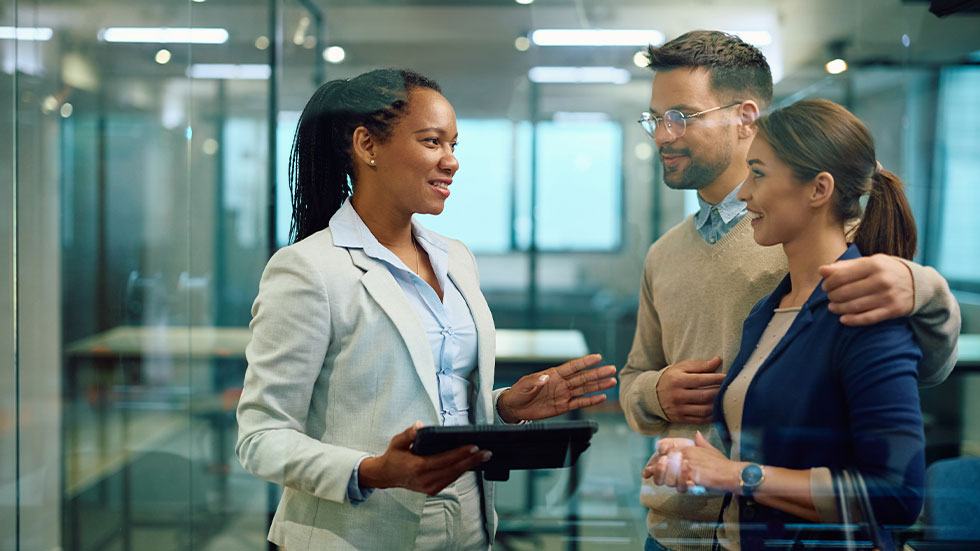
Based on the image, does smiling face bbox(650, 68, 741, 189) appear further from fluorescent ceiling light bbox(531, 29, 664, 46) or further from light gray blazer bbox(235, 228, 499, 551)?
light gray blazer bbox(235, 228, 499, 551)

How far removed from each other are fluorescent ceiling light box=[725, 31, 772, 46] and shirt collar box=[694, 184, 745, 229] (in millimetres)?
403

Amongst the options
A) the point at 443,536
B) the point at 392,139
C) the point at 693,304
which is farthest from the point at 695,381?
the point at 392,139

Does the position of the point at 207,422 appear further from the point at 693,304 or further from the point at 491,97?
the point at 693,304

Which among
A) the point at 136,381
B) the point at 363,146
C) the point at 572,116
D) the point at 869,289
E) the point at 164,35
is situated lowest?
the point at 136,381

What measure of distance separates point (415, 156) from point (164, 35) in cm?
176

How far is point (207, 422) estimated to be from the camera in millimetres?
3248

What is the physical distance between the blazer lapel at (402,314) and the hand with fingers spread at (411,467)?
0.10 meters

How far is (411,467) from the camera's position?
1.28m

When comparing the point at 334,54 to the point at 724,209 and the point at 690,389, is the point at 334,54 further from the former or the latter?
the point at 690,389

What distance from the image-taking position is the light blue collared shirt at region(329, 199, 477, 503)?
4.70 ft

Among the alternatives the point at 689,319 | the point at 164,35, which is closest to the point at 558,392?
the point at 689,319

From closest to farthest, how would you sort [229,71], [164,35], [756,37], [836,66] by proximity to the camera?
[756,37]
[836,66]
[229,71]
[164,35]

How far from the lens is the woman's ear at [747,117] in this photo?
1527mm

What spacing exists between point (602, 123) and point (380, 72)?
0.82 m
